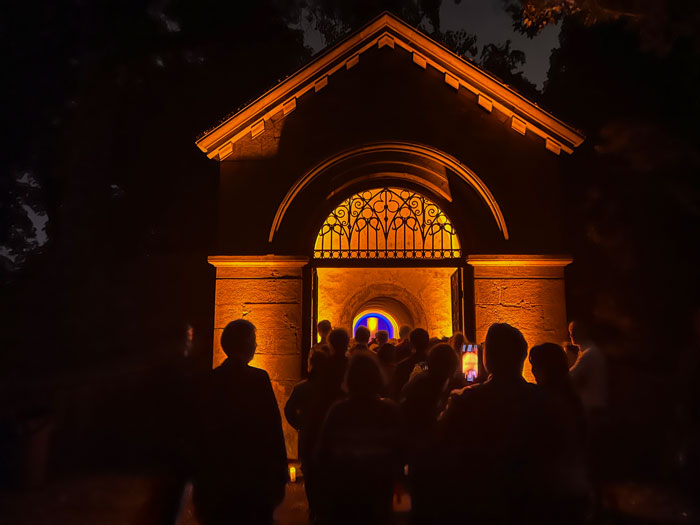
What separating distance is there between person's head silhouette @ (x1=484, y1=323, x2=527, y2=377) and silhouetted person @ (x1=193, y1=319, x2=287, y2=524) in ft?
4.46

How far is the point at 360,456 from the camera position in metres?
2.88

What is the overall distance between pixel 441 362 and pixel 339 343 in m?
1.20

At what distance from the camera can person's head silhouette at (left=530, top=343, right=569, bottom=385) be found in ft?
11.7

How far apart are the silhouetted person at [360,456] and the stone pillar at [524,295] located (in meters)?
4.84

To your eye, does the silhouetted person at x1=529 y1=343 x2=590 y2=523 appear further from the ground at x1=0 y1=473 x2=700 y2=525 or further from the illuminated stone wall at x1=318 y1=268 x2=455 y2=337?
the illuminated stone wall at x1=318 y1=268 x2=455 y2=337

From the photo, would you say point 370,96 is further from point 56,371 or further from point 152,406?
point 56,371

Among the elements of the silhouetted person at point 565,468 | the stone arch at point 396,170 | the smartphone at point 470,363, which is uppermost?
the stone arch at point 396,170

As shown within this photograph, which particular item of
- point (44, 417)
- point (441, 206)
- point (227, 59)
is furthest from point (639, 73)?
point (44, 417)

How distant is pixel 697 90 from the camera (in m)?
9.58

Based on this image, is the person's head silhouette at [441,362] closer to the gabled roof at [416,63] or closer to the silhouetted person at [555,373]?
the silhouetted person at [555,373]

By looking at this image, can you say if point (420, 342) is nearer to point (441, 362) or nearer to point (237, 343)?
point (441, 362)

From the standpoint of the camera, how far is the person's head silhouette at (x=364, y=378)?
298 cm

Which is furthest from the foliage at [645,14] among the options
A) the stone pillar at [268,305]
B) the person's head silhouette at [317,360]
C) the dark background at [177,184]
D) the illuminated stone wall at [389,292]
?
the illuminated stone wall at [389,292]

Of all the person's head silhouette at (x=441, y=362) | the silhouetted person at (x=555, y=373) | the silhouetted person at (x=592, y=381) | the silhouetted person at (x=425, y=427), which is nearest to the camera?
the silhouetted person at (x=425, y=427)
